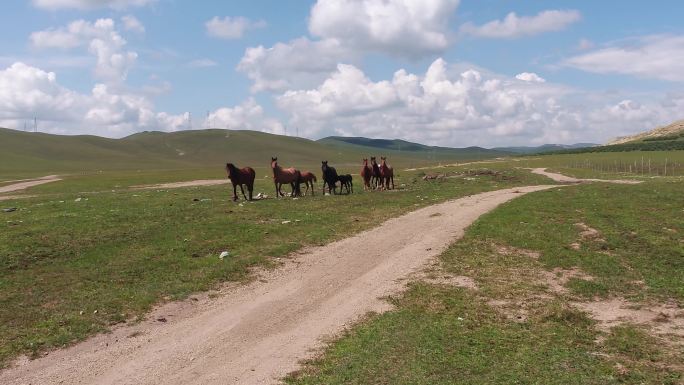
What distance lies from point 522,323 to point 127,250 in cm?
1462

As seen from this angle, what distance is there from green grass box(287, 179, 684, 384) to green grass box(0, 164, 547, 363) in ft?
20.2

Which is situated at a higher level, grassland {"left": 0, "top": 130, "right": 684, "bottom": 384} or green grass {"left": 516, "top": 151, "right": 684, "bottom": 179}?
green grass {"left": 516, "top": 151, "right": 684, "bottom": 179}

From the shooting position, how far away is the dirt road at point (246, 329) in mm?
9312

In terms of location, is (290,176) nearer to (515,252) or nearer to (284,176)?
(284,176)

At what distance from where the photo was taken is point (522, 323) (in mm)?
11898

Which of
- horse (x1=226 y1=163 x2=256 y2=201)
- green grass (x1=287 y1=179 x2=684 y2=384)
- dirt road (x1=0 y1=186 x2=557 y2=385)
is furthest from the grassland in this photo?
horse (x1=226 y1=163 x2=256 y2=201)

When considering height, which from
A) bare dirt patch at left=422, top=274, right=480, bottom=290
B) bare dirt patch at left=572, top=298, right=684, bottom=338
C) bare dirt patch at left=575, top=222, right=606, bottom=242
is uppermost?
bare dirt patch at left=575, top=222, right=606, bottom=242

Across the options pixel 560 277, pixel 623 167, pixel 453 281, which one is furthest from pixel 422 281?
pixel 623 167

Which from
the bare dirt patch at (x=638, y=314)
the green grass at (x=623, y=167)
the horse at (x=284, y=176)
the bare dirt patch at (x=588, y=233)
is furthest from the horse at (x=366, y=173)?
the green grass at (x=623, y=167)

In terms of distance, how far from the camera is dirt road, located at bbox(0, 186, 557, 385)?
367 inches

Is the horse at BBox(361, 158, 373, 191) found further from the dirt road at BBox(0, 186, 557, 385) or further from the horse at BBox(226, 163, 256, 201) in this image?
the dirt road at BBox(0, 186, 557, 385)

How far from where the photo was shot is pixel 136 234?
21062 mm

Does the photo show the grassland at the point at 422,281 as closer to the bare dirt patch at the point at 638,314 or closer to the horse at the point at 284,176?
the bare dirt patch at the point at 638,314

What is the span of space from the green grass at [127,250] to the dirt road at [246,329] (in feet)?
3.09
